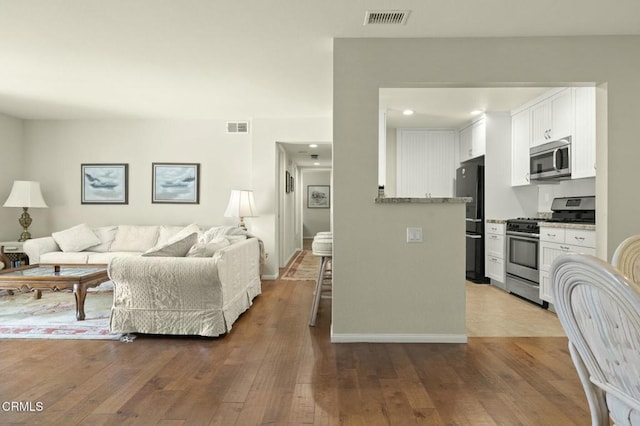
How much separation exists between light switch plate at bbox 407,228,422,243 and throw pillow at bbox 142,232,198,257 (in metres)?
1.84

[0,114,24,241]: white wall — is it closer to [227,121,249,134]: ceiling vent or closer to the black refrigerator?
[227,121,249,134]: ceiling vent

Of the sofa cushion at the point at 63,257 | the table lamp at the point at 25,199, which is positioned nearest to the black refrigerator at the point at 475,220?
the sofa cushion at the point at 63,257

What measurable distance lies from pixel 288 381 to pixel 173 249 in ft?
5.05

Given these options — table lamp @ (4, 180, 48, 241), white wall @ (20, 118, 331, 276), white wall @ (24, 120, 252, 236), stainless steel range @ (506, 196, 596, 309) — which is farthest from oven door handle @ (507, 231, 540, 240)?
table lamp @ (4, 180, 48, 241)

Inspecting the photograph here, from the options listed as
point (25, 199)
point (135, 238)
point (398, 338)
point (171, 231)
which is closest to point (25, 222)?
point (25, 199)

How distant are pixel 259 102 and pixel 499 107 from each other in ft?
10.1

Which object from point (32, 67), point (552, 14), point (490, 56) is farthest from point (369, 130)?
point (32, 67)

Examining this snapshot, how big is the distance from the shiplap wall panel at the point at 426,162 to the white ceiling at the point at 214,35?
201 centimetres

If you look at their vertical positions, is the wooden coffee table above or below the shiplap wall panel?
below

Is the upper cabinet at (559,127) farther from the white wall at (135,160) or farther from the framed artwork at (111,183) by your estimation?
the framed artwork at (111,183)

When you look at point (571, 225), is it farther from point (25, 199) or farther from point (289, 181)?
point (25, 199)

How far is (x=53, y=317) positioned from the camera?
12.0ft

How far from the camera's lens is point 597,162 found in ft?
10.0

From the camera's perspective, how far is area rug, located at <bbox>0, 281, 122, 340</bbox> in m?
3.16
